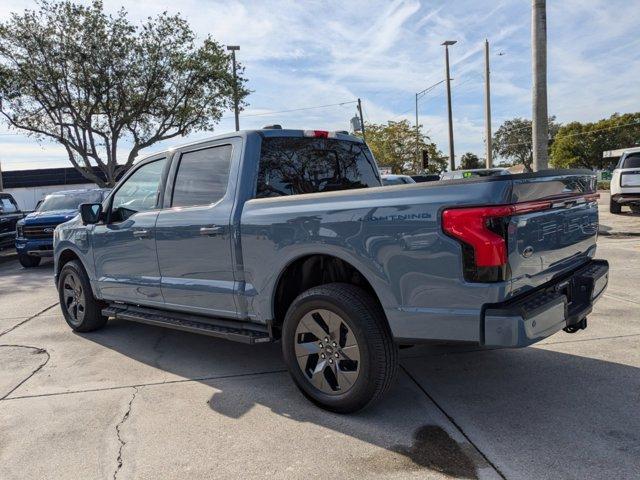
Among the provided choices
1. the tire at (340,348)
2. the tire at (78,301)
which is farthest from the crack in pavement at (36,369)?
the tire at (340,348)

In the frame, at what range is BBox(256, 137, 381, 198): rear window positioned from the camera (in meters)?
4.18

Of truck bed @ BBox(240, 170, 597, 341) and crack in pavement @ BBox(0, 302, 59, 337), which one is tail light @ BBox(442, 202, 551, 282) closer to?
truck bed @ BBox(240, 170, 597, 341)

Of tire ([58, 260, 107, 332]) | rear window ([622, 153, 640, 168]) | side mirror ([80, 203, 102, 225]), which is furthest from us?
rear window ([622, 153, 640, 168])

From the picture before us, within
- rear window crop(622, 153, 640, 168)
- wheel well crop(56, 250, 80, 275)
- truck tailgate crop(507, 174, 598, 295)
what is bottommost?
wheel well crop(56, 250, 80, 275)

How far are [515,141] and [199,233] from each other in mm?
95357

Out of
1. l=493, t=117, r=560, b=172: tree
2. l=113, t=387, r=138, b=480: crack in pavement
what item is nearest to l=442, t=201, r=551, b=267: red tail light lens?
l=113, t=387, r=138, b=480: crack in pavement

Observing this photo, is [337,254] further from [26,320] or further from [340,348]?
[26,320]

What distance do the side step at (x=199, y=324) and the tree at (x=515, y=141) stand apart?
92.4 metres

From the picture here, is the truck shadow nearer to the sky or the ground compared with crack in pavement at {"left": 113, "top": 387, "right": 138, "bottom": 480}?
nearer to the ground

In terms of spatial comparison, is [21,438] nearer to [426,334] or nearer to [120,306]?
[120,306]

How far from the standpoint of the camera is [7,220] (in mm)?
14305

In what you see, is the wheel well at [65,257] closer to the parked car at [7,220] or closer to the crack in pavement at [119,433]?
the crack in pavement at [119,433]

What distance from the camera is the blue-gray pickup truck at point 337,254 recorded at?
286cm

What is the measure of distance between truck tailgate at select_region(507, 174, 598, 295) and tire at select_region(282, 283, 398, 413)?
0.87 meters
